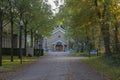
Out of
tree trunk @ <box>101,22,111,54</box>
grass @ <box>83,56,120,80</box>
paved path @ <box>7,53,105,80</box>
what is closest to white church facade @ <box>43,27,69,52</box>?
tree trunk @ <box>101,22,111,54</box>

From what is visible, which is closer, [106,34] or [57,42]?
[106,34]

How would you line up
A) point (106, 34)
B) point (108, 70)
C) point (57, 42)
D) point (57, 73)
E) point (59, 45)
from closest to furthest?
point (57, 73) → point (108, 70) → point (106, 34) → point (57, 42) → point (59, 45)

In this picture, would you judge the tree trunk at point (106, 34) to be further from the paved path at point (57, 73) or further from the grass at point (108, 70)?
the paved path at point (57, 73)

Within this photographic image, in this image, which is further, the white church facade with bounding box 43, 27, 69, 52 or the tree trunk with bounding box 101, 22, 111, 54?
the white church facade with bounding box 43, 27, 69, 52

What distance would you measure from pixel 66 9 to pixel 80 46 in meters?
46.0

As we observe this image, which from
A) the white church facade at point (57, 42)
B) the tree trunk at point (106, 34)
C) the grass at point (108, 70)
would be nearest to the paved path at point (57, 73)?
the grass at point (108, 70)

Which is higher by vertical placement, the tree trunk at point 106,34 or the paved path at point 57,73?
the tree trunk at point 106,34

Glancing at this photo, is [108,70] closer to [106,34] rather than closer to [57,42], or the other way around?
[106,34]

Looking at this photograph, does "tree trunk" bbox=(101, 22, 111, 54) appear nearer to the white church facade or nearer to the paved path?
the paved path

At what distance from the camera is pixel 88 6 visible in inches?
1565

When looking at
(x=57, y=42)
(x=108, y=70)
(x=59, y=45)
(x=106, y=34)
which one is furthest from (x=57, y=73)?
(x=59, y=45)

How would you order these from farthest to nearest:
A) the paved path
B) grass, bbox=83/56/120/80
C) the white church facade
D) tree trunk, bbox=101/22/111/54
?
1. the white church facade
2. tree trunk, bbox=101/22/111/54
3. grass, bbox=83/56/120/80
4. the paved path

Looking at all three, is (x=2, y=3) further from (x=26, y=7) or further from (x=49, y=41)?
(x=49, y=41)

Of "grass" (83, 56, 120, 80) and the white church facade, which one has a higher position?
the white church facade
